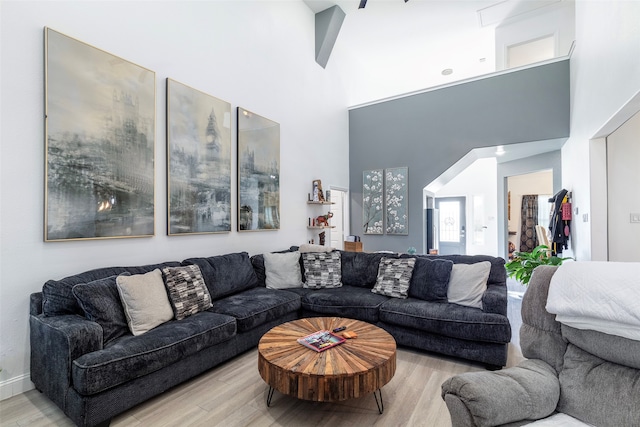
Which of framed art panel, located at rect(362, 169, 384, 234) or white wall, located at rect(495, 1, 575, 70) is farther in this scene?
framed art panel, located at rect(362, 169, 384, 234)

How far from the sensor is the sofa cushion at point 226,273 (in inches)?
120

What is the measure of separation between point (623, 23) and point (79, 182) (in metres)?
4.58

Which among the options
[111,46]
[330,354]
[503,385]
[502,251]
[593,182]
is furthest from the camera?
[502,251]

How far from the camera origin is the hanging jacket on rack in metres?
4.33

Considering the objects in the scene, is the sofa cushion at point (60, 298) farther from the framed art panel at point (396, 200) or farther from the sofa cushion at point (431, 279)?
the framed art panel at point (396, 200)

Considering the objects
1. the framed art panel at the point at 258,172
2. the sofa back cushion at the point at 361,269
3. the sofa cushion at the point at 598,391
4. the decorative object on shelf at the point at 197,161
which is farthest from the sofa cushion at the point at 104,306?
the sofa cushion at the point at 598,391

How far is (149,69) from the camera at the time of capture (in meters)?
2.92

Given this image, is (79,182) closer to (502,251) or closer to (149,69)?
(149,69)

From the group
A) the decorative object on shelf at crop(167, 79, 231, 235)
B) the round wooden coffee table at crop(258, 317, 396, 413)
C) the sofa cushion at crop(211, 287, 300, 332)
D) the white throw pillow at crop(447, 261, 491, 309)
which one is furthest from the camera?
the decorative object on shelf at crop(167, 79, 231, 235)

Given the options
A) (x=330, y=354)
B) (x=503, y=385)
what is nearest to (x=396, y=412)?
(x=330, y=354)

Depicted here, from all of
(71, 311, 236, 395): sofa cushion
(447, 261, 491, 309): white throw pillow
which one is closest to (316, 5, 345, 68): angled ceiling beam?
(447, 261, 491, 309): white throw pillow

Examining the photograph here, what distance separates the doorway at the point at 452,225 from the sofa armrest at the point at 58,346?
28.3 feet

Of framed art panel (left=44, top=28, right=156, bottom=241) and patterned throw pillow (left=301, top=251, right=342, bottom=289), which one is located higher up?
framed art panel (left=44, top=28, right=156, bottom=241)

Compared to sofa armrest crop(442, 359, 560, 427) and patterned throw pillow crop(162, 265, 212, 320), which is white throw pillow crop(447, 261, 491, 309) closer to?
sofa armrest crop(442, 359, 560, 427)
